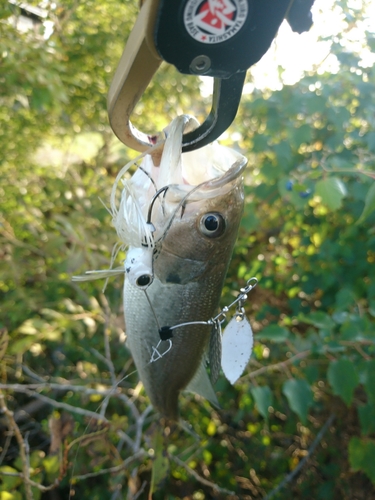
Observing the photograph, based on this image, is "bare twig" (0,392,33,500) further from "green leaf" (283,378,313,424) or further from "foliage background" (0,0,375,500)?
"green leaf" (283,378,313,424)

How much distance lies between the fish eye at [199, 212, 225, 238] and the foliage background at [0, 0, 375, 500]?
2.95ft

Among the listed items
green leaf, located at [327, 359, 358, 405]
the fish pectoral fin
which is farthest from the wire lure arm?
green leaf, located at [327, 359, 358, 405]

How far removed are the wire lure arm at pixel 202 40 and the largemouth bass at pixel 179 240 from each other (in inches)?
5.1

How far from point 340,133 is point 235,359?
1.75 meters

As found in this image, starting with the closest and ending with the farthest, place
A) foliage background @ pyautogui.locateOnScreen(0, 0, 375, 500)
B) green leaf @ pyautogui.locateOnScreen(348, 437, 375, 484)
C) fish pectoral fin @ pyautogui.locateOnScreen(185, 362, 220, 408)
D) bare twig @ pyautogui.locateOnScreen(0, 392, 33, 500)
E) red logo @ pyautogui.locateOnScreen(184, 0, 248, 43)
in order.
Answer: red logo @ pyautogui.locateOnScreen(184, 0, 248, 43) < fish pectoral fin @ pyautogui.locateOnScreen(185, 362, 220, 408) < bare twig @ pyautogui.locateOnScreen(0, 392, 33, 500) < green leaf @ pyautogui.locateOnScreen(348, 437, 375, 484) < foliage background @ pyautogui.locateOnScreen(0, 0, 375, 500)

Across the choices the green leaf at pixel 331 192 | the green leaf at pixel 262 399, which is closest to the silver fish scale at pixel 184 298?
the green leaf at pixel 262 399

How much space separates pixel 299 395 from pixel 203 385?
2.02 feet

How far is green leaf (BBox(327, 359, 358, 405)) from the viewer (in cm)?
143

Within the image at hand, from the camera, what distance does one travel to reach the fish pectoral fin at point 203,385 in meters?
1.11

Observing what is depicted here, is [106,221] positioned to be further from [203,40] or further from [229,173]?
[203,40]

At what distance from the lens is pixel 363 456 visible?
1720 millimetres

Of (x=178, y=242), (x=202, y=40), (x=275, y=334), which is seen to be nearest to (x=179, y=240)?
(x=178, y=242)

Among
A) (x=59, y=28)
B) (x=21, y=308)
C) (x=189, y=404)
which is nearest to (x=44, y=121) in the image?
(x=59, y=28)

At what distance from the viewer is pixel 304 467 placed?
2434 millimetres
